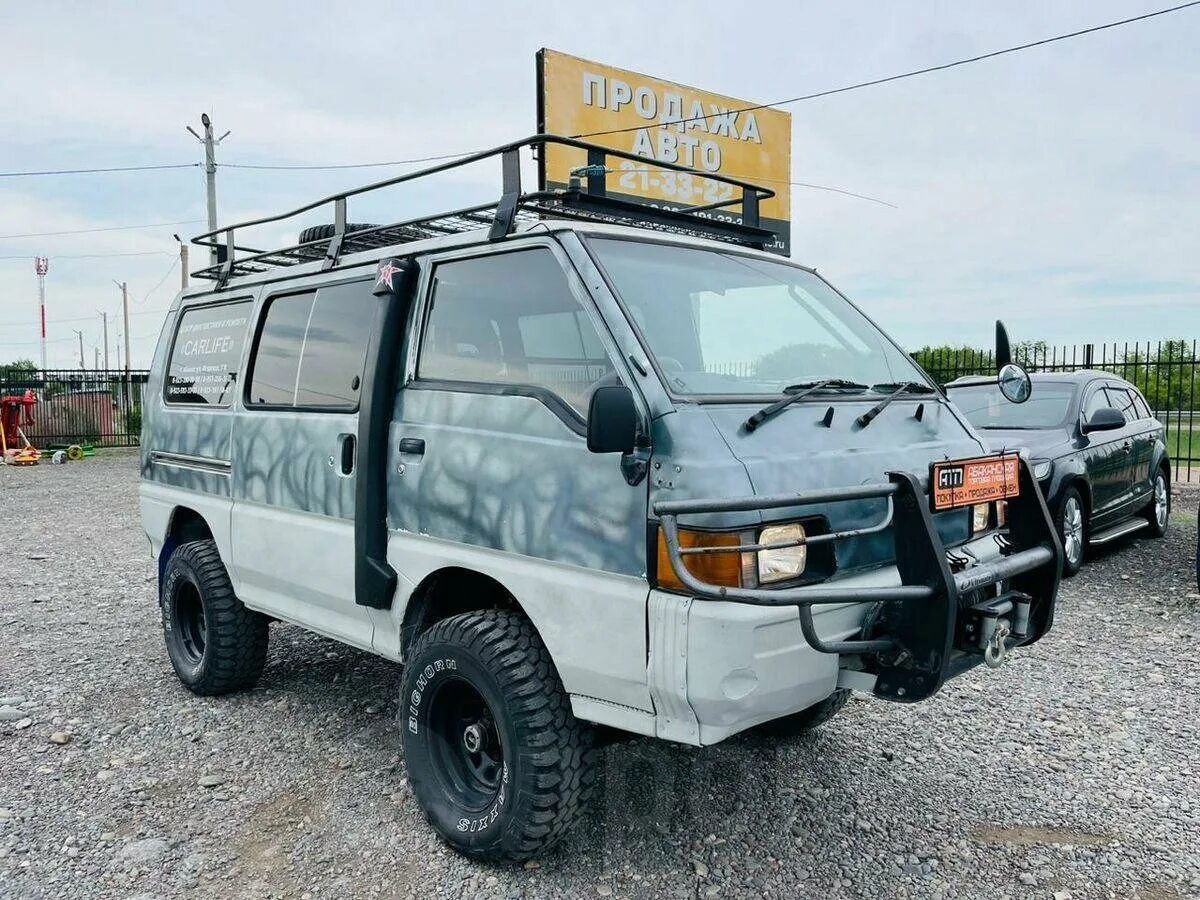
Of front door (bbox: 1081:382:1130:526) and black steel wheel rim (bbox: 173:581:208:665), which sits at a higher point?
front door (bbox: 1081:382:1130:526)

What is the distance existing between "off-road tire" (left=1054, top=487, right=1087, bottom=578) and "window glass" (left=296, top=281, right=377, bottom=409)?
5501mm

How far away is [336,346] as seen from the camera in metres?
4.07

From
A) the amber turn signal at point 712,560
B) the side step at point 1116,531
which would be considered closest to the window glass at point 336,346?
the amber turn signal at point 712,560

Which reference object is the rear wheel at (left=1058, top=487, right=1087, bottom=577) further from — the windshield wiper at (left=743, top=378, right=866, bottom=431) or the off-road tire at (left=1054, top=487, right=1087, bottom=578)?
the windshield wiper at (left=743, top=378, right=866, bottom=431)

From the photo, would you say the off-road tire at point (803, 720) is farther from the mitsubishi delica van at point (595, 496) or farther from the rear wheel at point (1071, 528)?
the rear wheel at point (1071, 528)

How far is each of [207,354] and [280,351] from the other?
85 cm

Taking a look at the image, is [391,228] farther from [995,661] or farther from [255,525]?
[995,661]

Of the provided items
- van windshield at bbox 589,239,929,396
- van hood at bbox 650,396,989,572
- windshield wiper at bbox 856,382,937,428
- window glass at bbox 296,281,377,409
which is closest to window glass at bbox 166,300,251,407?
window glass at bbox 296,281,377,409

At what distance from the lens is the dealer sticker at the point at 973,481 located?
2877 mm

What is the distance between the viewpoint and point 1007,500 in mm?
3201

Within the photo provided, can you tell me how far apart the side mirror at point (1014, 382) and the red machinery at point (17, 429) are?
19475mm

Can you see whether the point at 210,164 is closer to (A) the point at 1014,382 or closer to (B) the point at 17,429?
(B) the point at 17,429

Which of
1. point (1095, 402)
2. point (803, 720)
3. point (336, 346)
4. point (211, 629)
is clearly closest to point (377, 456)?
point (336, 346)

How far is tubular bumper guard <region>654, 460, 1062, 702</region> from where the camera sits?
8.13 ft
